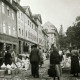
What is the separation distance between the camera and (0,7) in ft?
96.0

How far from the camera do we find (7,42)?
104 feet

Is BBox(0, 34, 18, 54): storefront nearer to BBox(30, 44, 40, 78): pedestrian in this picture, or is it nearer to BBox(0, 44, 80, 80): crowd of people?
BBox(0, 44, 80, 80): crowd of people

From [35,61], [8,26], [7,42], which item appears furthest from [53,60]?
[8,26]

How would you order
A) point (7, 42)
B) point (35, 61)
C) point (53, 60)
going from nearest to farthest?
point (53, 60)
point (35, 61)
point (7, 42)

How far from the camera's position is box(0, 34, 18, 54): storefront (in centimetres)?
2976

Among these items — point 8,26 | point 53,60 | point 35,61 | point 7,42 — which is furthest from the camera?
point 8,26

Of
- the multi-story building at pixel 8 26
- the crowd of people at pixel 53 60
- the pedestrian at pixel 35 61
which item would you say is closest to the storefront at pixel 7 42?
the multi-story building at pixel 8 26

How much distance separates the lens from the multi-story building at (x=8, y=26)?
2991cm

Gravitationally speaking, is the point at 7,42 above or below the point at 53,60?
above

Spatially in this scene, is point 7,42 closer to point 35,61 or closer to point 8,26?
point 8,26

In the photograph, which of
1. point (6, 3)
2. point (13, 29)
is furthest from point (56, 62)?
point (13, 29)

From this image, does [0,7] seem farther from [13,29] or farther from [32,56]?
[32,56]

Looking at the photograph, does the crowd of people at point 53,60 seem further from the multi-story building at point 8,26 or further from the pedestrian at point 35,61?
the multi-story building at point 8,26

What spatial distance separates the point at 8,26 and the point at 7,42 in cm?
263
